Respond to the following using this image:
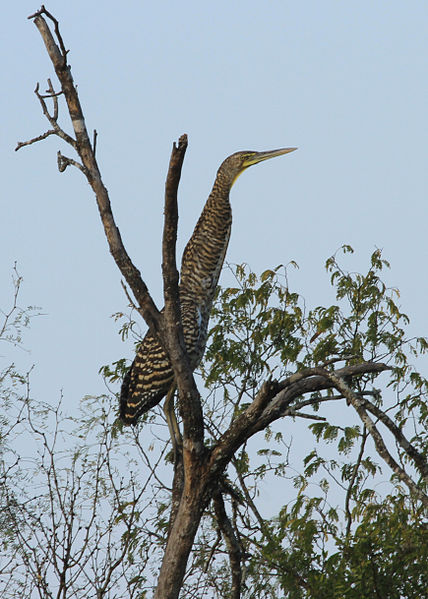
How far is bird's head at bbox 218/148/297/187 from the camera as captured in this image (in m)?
7.31

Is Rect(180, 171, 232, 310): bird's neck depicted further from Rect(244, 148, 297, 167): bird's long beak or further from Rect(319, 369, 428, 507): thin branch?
Rect(319, 369, 428, 507): thin branch

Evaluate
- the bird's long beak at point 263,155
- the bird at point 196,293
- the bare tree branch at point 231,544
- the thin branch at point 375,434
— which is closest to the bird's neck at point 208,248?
the bird at point 196,293

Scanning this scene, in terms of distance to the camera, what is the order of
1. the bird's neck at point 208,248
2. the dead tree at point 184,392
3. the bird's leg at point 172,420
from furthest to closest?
1. the bird's neck at point 208,248
2. the bird's leg at point 172,420
3. the dead tree at point 184,392

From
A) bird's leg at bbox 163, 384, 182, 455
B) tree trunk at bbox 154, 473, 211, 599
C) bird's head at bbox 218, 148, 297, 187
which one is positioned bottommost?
tree trunk at bbox 154, 473, 211, 599

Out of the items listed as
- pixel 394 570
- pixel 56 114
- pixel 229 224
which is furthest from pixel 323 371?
pixel 229 224

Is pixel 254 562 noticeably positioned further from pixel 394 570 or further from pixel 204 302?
pixel 204 302

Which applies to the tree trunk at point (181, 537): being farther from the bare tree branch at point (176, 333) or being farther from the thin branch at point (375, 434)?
the thin branch at point (375, 434)

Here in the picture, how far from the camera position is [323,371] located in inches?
186

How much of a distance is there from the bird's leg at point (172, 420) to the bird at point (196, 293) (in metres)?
0.03

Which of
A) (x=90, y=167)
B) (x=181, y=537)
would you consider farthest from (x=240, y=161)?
(x=181, y=537)

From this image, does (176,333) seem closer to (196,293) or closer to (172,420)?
(172,420)

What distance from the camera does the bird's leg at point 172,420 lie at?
5778mm

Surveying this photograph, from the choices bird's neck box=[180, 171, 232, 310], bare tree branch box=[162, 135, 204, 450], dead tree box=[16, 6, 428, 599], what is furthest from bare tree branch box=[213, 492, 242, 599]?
bird's neck box=[180, 171, 232, 310]

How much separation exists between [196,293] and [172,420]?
133cm
